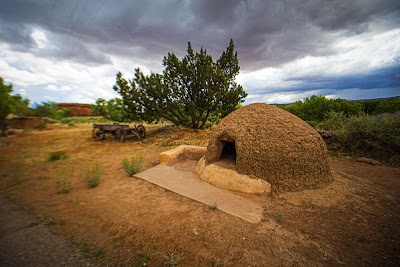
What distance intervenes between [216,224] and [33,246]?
8.41 ft

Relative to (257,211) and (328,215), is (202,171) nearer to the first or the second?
(257,211)

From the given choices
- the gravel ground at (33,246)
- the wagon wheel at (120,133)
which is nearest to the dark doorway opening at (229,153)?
the gravel ground at (33,246)

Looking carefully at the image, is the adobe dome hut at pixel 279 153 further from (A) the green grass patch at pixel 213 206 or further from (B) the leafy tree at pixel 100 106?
(B) the leafy tree at pixel 100 106

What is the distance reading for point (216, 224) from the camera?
2682mm

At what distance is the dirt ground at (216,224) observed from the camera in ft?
6.91

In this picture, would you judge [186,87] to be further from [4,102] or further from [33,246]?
[4,102]

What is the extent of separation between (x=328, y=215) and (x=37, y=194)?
595cm

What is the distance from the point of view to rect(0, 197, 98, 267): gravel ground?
6.59 feet

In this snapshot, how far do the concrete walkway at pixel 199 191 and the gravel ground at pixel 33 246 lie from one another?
195 centimetres

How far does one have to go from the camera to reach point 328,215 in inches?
115

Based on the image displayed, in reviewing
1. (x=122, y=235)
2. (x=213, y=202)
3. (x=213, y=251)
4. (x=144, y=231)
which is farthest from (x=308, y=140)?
(x=122, y=235)

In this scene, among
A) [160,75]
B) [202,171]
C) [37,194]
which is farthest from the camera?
[160,75]

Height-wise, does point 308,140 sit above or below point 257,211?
above

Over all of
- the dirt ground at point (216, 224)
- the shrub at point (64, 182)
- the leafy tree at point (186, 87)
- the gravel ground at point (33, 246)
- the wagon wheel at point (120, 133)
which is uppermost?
the leafy tree at point (186, 87)
